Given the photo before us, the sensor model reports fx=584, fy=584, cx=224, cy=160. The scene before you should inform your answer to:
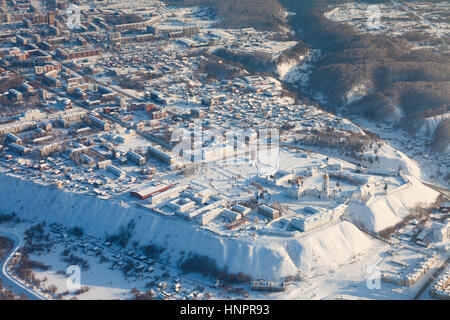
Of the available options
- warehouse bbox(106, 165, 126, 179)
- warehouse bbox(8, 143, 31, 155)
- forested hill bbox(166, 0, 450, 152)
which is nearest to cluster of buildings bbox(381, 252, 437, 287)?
warehouse bbox(106, 165, 126, 179)

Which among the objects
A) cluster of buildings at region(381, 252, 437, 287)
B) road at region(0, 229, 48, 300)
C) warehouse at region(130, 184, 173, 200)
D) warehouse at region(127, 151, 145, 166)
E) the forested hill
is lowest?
road at region(0, 229, 48, 300)

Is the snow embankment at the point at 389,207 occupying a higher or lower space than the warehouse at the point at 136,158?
lower

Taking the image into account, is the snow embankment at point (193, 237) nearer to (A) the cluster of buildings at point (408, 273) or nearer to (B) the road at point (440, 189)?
(A) the cluster of buildings at point (408, 273)

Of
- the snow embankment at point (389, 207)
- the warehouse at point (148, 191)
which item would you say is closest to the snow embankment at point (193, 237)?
the warehouse at point (148, 191)

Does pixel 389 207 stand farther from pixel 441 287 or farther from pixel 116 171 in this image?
pixel 116 171

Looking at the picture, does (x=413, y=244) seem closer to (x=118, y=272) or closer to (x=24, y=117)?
(x=118, y=272)

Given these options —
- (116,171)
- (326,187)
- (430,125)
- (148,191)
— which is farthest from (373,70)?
(148,191)

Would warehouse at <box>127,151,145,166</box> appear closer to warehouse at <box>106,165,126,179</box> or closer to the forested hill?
warehouse at <box>106,165,126,179</box>
